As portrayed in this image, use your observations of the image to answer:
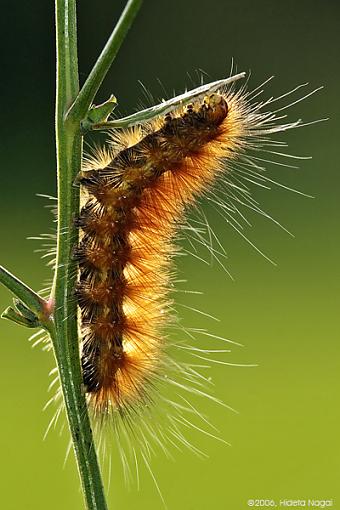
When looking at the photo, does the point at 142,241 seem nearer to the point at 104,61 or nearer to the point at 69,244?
the point at 69,244

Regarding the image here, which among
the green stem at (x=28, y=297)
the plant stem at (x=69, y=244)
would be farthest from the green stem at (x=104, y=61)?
the green stem at (x=28, y=297)

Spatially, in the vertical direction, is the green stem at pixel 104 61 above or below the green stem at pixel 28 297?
above

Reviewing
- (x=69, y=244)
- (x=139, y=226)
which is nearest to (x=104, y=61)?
(x=69, y=244)

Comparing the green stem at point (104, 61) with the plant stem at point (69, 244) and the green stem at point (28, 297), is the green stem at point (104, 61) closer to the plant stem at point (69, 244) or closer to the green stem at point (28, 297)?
the plant stem at point (69, 244)

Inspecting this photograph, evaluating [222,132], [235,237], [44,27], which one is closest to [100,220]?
[222,132]

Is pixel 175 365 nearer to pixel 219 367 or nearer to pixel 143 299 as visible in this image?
pixel 143 299

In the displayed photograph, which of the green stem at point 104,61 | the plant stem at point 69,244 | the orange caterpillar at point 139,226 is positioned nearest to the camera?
the green stem at point 104,61

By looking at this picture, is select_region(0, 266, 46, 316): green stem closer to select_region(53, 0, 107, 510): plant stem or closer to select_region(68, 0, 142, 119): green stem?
select_region(53, 0, 107, 510): plant stem
